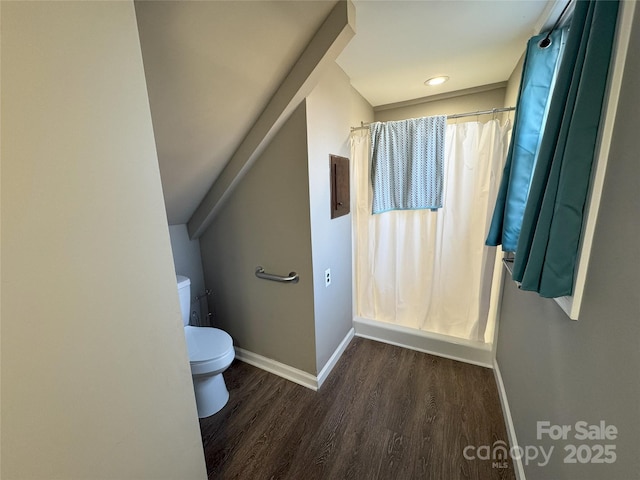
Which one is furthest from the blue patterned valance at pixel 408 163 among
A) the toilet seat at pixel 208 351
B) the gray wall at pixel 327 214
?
the toilet seat at pixel 208 351

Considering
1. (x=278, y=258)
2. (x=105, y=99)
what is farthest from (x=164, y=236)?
(x=278, y=258)

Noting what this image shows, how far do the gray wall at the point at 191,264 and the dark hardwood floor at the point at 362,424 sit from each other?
0.59m

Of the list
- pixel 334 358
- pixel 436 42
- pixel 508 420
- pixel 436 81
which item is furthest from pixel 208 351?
pixel 436 81

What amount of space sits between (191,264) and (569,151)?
2.33 m

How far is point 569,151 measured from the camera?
69cm

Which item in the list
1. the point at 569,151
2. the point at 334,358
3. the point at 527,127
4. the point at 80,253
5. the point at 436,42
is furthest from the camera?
the point at 334,358

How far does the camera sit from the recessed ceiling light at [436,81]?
1.87m

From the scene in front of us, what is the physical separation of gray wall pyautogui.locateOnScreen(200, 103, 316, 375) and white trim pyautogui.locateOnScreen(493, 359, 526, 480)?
117cm

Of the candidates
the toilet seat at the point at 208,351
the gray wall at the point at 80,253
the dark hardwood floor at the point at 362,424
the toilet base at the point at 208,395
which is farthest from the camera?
the toilet base at the point at 208,395

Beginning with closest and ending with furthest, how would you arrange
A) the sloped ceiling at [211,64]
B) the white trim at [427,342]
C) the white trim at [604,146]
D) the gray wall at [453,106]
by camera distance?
the white trim at [604,146], the sloped ceiling at [211,64], the white trim at [427,342], the gray wall at [453,106]

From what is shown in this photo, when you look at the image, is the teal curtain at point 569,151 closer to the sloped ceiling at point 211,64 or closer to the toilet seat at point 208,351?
the sloped ceiling at point 211,64

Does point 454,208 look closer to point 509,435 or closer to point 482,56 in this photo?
point 482,56

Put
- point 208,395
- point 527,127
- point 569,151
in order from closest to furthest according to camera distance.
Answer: point 569,151 → point 527,127 → point 208,395

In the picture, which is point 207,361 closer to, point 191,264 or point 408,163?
point 191,264
